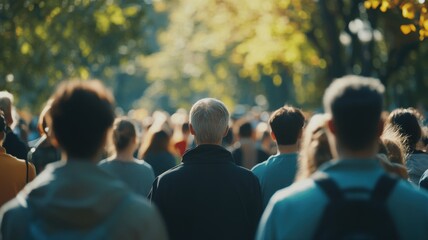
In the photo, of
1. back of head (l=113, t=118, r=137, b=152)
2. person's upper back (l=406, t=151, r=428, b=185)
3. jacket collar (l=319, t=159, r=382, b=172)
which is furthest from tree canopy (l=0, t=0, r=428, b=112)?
jacket collar (l=319, t=159, r=382, b=172)

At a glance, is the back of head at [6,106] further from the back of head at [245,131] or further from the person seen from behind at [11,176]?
the back of head at [245,131]

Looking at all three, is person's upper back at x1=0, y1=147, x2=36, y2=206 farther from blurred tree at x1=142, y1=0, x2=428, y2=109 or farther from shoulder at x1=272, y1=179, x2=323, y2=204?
blurred tree at x1=142, y1=0, x2=428, y2=109

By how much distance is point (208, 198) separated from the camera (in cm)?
701

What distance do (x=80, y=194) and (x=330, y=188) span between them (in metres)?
0.98

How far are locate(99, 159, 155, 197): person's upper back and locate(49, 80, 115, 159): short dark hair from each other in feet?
15.9

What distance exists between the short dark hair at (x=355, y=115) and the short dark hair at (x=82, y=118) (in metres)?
0.92

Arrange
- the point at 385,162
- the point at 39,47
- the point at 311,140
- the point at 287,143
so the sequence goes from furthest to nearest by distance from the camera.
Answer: the point at 39,47 → the point at 287,143 → the point at 385,162 → the point at 311,140

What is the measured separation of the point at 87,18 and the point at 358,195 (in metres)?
22.8

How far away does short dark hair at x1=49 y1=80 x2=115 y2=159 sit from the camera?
455 centimetres

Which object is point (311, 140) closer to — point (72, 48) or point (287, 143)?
point (287, 143)

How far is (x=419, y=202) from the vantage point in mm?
4566

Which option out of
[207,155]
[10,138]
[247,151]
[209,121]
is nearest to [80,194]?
[207,155]

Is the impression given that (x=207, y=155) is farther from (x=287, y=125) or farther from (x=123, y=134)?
(x=123, y=134)

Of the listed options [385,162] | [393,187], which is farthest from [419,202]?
[385,162]
